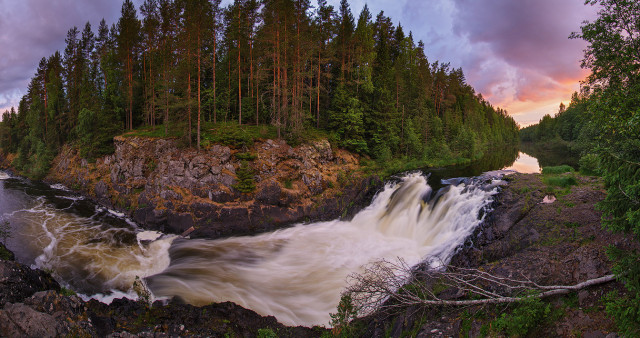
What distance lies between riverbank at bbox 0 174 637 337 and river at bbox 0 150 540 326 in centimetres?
158

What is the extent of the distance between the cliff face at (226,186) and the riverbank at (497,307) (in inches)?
354

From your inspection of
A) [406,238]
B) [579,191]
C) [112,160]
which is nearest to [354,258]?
[406,238]

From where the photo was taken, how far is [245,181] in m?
19.1

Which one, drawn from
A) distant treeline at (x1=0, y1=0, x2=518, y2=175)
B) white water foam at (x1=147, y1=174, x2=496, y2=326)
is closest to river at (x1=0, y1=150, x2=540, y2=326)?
white water foam at (x1=147, y1=174, x2=496, y2=326)

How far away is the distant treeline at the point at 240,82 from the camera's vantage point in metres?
22.2

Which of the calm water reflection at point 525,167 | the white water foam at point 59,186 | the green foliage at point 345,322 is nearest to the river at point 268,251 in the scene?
the green foliage at point 345,322

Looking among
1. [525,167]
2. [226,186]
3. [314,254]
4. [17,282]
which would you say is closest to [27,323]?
[17,282]

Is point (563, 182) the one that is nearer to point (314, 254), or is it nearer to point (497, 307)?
point (497, 307)

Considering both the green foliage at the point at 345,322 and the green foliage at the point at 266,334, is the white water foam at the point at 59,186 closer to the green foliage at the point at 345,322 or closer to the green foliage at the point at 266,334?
the green foliage at the point at 266,334

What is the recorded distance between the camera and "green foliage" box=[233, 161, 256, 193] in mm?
18984

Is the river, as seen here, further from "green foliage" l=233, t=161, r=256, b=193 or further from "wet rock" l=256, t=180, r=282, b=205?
"green foliage" l=233, t=161, r=256, b=193

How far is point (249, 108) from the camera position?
30156 millimetres

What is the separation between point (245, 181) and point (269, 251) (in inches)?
238

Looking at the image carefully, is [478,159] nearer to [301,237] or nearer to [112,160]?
[301,237]
